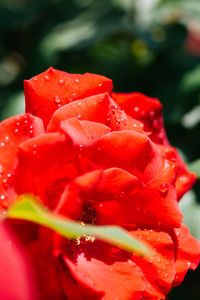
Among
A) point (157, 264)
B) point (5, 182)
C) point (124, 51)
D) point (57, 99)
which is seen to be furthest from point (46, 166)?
point (124, 51)

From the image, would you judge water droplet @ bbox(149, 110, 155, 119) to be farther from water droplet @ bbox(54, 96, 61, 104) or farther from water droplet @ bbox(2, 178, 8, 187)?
water droplet @ bbox(2, 178, 8, 187)

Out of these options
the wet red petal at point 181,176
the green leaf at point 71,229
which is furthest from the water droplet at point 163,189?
the green leaf at point 71,229

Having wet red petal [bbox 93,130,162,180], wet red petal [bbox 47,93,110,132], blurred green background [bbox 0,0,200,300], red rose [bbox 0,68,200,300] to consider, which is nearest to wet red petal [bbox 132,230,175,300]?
red rose [bbox 0,68,200,300]

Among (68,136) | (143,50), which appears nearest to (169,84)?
(143,50)

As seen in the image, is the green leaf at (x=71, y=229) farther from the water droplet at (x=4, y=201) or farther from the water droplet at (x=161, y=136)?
the water droplet at (x=161, y=136)

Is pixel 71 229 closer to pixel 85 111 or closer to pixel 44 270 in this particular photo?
pixel 44 270

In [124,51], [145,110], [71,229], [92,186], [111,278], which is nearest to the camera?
[71,229]

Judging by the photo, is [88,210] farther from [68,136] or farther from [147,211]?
[68,136]
